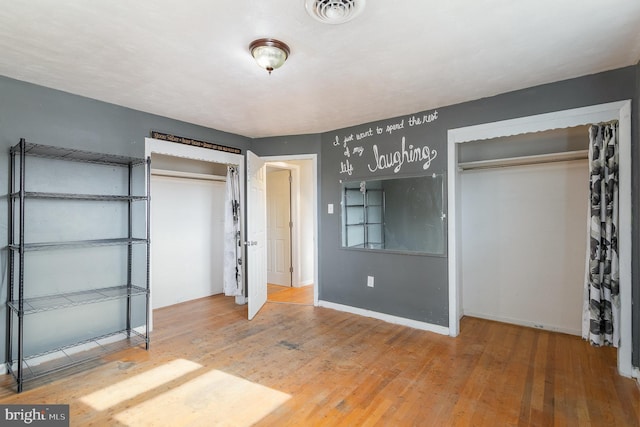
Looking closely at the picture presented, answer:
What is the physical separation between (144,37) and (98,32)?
0.82 feet

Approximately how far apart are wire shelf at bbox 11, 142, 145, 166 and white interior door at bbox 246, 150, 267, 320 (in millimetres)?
1161

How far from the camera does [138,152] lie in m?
3.26

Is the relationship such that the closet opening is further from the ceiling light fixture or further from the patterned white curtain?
the ceiling light fixture

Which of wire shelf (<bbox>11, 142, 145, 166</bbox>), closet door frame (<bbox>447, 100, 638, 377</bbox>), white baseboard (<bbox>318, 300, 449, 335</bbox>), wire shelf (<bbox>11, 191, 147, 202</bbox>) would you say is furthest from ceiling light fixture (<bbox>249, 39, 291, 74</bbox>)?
white baseboard (<bbox>318, 300, 449, 335</bbox>)

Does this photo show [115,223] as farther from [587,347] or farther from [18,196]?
[587,347]

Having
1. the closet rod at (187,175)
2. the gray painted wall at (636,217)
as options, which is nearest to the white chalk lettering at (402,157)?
the gray painted wall at (636,217)

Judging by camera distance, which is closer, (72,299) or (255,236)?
(72,299)

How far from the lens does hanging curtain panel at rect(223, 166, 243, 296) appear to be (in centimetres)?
443

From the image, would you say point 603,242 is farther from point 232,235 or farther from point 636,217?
→ point 232,235

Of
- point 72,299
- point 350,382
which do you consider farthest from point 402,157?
point 72,299

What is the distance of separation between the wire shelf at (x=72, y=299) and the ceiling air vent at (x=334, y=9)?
2625mm

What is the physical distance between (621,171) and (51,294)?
4.62 meters

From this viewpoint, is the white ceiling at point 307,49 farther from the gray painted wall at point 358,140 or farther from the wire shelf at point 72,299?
the wire shelf at point 72,299

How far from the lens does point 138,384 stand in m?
2.33
